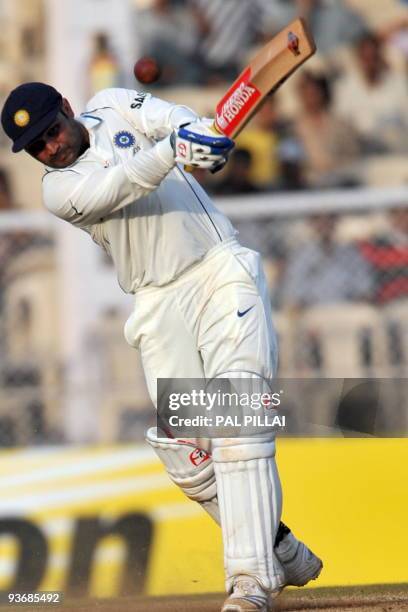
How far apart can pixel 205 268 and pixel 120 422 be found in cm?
341

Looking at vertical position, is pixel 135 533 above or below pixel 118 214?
below

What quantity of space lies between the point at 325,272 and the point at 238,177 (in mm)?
1073

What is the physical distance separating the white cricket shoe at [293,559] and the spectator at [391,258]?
372cm

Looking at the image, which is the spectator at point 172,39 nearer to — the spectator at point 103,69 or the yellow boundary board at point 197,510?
the spectator at point 103,69

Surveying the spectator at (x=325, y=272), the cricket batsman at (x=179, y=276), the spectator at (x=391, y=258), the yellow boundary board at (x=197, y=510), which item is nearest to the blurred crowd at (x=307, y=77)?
the spectator at (x=325, y=272)

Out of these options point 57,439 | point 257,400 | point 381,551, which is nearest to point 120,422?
point 57,439

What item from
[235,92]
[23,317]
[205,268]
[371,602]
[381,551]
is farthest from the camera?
[23,317]

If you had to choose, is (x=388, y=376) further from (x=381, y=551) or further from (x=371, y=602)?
(x=371, y=602)

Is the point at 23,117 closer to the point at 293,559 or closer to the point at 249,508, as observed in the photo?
the point at 249,508

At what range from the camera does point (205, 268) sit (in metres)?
5.00

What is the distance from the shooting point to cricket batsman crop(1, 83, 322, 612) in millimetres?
4680

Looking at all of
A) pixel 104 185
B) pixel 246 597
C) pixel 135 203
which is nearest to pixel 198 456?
pixel 246 597

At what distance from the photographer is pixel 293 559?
501 cm

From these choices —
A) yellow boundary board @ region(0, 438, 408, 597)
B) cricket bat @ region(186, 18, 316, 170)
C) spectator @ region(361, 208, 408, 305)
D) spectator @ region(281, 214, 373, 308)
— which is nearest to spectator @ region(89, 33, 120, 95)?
spectator @ region(281, 214, 373, 308)
